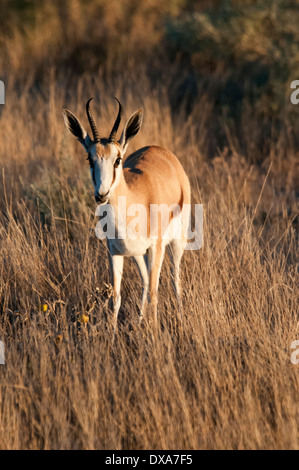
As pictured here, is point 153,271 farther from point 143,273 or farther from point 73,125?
point 73,125

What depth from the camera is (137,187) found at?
16.5 feet

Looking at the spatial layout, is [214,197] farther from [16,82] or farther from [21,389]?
[16,82]

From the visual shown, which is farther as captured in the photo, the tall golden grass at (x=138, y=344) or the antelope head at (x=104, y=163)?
the antelope head at (x=104, y=163)

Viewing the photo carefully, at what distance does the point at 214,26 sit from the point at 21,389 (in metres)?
9.73

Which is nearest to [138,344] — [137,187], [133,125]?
[137,187]

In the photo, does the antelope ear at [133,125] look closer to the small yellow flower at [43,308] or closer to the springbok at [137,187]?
the springbok at [137,187]

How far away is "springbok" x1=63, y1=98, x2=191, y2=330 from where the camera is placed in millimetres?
4312

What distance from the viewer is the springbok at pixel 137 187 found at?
431cm

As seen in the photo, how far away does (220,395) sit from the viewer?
4.03 m

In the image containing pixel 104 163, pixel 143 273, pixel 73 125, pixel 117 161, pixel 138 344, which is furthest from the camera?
pixel 143 273

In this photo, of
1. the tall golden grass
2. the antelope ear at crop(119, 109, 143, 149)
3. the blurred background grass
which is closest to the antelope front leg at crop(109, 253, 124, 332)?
the tall golden grass

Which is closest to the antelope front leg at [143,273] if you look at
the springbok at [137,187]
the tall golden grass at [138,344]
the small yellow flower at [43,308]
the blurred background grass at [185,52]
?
the springbok at [137,187]

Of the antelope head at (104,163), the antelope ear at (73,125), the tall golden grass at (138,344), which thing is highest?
the antelope ear at (73,125)

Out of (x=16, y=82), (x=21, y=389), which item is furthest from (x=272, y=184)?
(x=16, y=82)
